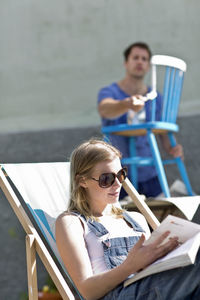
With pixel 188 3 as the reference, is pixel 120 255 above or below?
below

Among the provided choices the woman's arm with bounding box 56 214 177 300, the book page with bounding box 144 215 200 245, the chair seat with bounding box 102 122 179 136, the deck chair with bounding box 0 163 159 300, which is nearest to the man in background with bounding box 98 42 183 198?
the chair seat with bounding box 102 122 179 136

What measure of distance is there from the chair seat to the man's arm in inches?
4.5

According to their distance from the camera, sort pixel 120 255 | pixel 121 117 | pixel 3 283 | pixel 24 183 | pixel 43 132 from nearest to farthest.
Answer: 1. pixel 120 255
2. pixel 24 183
3. pixel 121 117
4. pixel 3 283
5. pixel 43 132

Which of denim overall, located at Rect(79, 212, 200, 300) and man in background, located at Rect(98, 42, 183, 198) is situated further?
man in background, located at Rect(98, 42, 183, 198)

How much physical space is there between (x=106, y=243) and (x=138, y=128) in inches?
68.4

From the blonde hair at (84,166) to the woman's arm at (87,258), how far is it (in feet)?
0.33

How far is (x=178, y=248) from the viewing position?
192 centimetres

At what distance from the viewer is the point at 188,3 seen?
17.2ft

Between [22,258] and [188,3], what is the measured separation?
94.0 inches

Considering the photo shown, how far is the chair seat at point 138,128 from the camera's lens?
155 inches

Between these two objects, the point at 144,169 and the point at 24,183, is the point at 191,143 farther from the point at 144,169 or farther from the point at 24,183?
the point at 24,183

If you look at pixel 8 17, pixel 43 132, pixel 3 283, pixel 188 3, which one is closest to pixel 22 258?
pixel 3 283

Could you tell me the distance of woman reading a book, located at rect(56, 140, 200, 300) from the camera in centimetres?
192

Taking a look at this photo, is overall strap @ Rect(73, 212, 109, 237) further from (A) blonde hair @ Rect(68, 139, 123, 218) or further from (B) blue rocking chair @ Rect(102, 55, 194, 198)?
(B) blue rocking chair @ Rect(102, 55, 194, 198)
